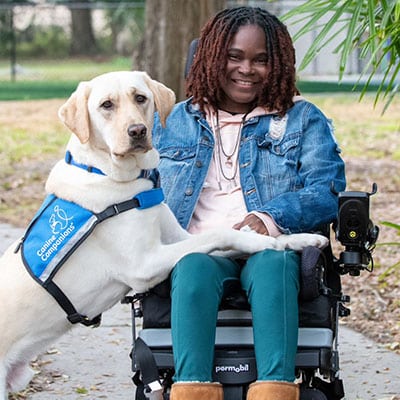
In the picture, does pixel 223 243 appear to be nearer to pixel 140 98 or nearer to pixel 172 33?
pixel 140 98

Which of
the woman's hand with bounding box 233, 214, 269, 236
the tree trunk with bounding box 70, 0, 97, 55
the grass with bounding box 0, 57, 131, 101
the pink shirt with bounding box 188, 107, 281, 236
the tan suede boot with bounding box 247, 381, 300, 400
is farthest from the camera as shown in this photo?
the tree trunk with bounding box 70, 0, 97, 55

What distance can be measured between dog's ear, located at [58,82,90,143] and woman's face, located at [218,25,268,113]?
83 cm

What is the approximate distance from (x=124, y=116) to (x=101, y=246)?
0.50m

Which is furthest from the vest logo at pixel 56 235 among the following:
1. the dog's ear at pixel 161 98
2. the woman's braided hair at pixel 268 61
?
the woman's braided hair at pixel 268 61

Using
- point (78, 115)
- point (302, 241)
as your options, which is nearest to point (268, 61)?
point (302, 241)

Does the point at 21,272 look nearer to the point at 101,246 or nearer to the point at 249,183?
the point at 101,246

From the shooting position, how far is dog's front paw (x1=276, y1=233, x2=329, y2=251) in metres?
3.99

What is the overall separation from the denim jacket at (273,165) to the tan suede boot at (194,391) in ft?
2.70

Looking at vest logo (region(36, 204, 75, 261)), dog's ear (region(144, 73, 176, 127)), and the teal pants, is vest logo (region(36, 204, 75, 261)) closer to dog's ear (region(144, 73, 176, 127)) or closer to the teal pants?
the teal pants

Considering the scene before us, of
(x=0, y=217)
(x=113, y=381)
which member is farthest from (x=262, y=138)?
(x=0, y=217)

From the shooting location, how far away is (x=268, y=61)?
4.51 m

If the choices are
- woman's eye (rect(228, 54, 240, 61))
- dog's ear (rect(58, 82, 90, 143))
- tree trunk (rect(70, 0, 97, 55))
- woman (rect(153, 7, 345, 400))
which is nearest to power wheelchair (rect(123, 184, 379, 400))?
woman (rect(153, 7, 345, 400))

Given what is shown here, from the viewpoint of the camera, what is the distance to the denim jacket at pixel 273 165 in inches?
166

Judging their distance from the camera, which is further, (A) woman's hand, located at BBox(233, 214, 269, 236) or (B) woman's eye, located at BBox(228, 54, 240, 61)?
(B) woman's eye, located at BBox(228, 54, 240, 61)
